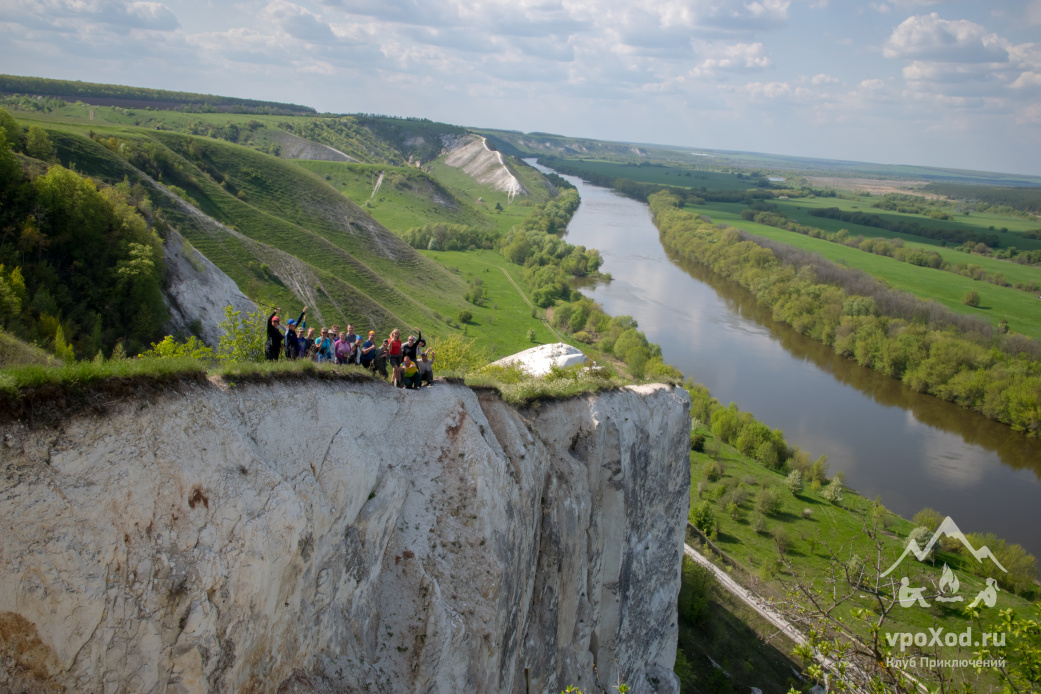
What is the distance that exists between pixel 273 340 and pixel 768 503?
30487 mm

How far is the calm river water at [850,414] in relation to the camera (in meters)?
35.9

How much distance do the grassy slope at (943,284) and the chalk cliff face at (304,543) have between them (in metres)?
62.3

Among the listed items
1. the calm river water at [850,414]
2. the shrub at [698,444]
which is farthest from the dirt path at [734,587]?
the calm river water at [850,414]

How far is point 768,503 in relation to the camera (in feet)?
109

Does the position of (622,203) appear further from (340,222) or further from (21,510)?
(21,510)

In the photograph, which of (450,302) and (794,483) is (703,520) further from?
(450,302)

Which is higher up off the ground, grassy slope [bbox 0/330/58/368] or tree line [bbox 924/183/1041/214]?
tree line [bbox 924/183/1041/214]

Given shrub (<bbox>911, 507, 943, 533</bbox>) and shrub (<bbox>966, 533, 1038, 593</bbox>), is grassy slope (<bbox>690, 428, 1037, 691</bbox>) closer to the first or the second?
shrub (<bbox>911, 507, 943, 533</bbox>)

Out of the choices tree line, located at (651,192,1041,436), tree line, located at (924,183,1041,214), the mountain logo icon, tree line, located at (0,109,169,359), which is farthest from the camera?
tree line, located at (924,183,1041,214)

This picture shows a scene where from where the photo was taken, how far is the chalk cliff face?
21.1 feet

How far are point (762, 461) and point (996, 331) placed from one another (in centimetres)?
3156

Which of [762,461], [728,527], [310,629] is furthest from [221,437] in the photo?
[762,461]

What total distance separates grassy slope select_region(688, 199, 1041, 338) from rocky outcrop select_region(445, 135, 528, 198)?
57.4 metres

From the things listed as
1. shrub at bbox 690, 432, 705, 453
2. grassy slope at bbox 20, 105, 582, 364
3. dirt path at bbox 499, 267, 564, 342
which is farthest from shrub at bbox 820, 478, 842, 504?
dirt path at bbox 499, 267, 564, 342
